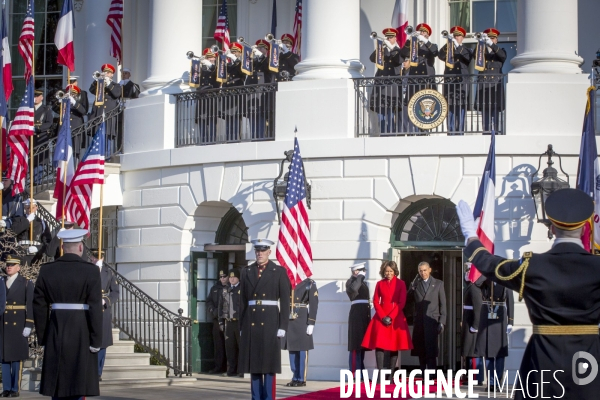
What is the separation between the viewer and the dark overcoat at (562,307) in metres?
7.33

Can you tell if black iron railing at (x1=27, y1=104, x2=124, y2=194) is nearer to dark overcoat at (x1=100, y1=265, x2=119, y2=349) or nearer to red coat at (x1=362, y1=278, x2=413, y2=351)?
dark overcoat at (x1=100, y1=265, x2=119, y2=349)

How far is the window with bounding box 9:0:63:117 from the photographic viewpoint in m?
27.6

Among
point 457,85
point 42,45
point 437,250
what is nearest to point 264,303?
point 437,250

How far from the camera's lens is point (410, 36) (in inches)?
810

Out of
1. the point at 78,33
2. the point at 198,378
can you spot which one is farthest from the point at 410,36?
the point at 78,33

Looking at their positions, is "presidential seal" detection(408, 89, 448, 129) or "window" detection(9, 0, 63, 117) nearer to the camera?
"presidential seal" detection(408, 89, 448, 129)

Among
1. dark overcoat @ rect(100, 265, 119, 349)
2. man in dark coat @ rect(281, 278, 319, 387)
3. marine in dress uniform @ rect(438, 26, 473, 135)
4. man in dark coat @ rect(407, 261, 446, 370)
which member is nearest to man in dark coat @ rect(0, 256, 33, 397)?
dark overcoat @ rect(100, 265, 119, 349)

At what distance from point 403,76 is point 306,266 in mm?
4127

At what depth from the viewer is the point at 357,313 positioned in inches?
733

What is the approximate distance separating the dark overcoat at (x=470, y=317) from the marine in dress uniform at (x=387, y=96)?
3541 mm

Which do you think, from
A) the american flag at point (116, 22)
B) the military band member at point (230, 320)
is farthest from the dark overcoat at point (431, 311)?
the american flag at point (116, 22)

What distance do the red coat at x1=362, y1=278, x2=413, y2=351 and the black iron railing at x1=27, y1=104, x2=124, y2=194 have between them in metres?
7.30

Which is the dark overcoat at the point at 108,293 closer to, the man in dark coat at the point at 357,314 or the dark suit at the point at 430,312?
the man in dark coat at the point at 357,314

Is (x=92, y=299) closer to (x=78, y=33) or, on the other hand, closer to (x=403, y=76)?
(x=403, y=76)
